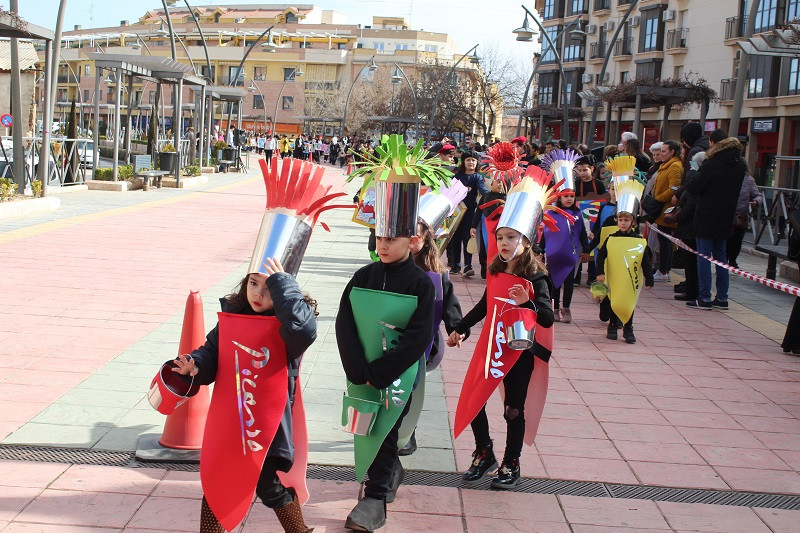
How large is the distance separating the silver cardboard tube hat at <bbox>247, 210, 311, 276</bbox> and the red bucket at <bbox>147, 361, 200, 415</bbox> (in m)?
0.49

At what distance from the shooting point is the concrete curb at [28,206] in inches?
620

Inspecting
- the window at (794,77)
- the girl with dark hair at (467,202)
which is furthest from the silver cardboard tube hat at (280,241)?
the window at (794,77)

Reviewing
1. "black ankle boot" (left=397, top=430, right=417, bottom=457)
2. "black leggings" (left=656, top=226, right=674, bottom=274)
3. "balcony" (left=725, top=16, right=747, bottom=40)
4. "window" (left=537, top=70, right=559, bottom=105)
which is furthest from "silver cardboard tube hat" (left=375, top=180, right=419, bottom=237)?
"window" (left=537, top=70, right=559, bottom=105)

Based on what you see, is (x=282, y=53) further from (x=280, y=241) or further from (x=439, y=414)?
(x=280, y=241)

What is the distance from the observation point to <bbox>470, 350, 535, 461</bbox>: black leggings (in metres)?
5.13

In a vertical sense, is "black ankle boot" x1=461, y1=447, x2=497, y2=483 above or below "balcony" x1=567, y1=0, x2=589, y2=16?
below

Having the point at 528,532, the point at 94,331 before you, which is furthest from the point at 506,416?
the point at 94,331

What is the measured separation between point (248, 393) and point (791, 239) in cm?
780

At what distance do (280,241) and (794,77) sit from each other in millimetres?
37953

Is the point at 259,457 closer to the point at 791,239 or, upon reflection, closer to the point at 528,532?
the point at 528,532

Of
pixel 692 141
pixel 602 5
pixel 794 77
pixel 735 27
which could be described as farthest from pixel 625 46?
pixel 692 141

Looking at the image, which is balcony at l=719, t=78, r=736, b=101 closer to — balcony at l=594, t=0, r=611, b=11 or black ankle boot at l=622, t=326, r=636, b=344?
balcony at l=594, t=0, r=611, b=11

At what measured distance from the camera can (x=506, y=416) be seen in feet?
16.9

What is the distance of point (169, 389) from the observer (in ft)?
12.4
